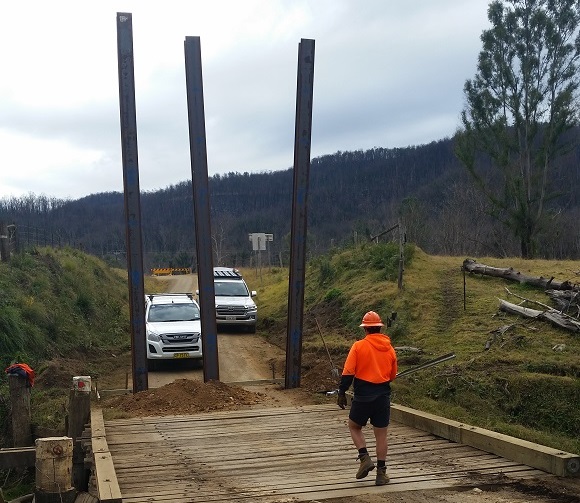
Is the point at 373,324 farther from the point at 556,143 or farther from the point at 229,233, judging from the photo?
the point at 229,233

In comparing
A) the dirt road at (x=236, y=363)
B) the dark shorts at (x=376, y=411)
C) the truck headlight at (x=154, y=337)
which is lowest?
the dirt road at (x=236, y=363)

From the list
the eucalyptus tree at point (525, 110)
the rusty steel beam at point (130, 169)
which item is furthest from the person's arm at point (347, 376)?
the eucalyptus tree at point (525, 110)

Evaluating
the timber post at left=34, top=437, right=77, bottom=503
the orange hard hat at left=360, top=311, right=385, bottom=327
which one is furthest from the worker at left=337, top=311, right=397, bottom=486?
the timber post at left=34, top=437, right=77, bottom=503

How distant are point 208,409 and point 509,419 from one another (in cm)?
555

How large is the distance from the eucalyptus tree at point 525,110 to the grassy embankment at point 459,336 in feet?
39.2

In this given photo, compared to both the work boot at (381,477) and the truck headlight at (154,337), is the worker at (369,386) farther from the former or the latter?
the truck headlight at (154,337)

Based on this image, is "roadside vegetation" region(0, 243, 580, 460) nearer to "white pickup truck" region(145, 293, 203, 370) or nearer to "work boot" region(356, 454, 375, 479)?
"white pickup truck" region(145, 293, 203, 370)

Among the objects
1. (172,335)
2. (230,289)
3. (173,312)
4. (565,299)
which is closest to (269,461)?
(172,335)

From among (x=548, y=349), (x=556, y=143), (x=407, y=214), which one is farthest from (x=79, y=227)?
(x=548, y=349)

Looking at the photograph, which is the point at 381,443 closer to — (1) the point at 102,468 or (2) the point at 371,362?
(2) the point at 371,362

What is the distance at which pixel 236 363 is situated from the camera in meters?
20.7

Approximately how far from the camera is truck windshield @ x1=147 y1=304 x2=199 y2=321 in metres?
21.2

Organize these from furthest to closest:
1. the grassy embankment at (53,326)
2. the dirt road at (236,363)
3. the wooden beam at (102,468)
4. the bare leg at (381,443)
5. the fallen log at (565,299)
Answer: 1. the dirt road at (236,363)
2. the fallen log at (565,299)
3. the grassy embankment at (53,326)
4. the bare leg at (381,443)
5. the wooden beam at (102,468)

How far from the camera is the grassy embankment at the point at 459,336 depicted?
1345 centimetres
